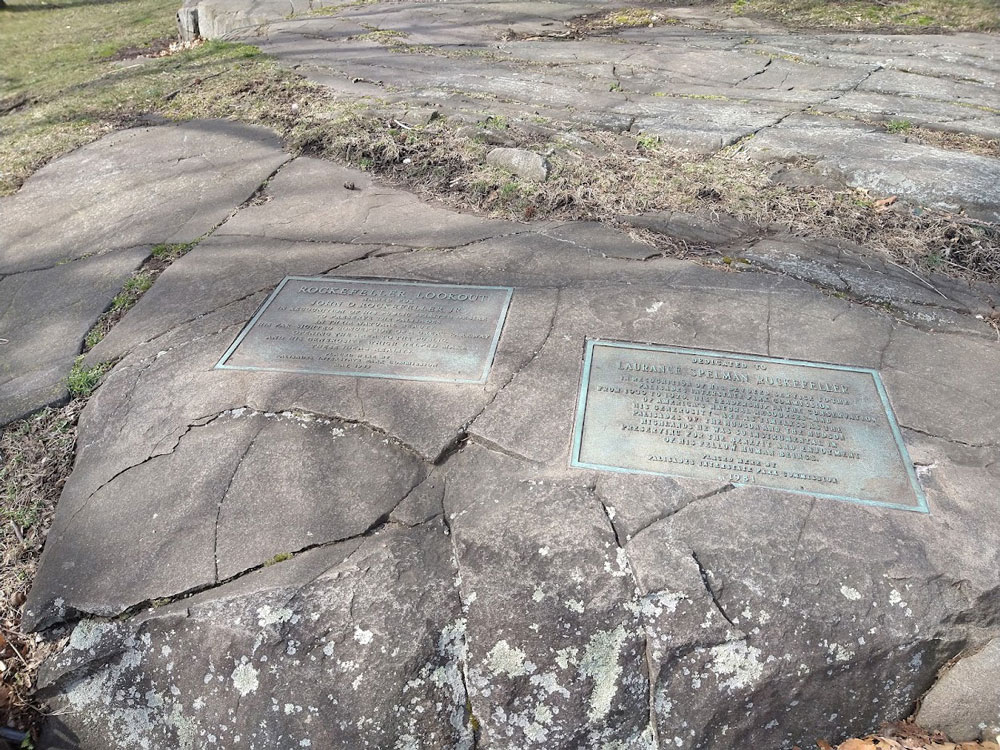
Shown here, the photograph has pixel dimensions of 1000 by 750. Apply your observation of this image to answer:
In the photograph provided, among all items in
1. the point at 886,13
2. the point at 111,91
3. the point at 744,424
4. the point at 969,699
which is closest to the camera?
the point at 969,699

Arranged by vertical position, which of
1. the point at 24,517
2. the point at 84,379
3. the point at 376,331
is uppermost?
the point at 376,331

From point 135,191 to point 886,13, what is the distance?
7.36 m

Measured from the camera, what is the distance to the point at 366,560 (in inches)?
78.2

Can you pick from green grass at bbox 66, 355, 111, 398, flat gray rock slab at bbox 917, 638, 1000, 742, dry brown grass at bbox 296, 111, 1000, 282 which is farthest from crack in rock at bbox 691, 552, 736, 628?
green grass at bbox 66, 355, 111, 398

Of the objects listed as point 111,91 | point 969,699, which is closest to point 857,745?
point 969,699

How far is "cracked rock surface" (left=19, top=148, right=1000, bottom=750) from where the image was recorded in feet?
6.01

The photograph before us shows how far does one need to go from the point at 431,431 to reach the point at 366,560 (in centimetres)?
49

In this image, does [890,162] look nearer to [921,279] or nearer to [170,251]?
[921,279]

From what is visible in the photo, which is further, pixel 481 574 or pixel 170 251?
pixel 170 251

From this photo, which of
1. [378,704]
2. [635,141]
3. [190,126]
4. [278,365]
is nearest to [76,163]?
[190,126]

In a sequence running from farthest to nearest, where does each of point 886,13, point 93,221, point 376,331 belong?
point 886,13
point 93,221
point 376,331

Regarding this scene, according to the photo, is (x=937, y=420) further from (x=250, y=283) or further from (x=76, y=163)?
(x=76, y=163)

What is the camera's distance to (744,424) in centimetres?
225

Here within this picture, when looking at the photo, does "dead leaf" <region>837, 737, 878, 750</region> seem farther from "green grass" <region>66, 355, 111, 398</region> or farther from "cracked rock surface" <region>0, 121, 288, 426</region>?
"cracked rock surface" <region>0, 121, 288, 426</region>
